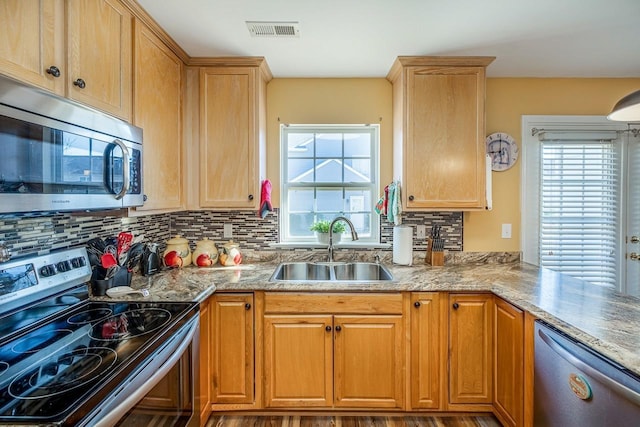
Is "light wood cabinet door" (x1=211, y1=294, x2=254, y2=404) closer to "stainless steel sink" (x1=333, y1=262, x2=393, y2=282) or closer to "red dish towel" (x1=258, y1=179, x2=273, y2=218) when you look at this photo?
"red dish towel" (x1=258, y1=179, x2=273, y2=218)

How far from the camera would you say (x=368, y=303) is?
75.6 inches

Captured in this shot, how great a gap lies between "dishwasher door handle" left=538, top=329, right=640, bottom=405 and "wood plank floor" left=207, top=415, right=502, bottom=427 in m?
0.81

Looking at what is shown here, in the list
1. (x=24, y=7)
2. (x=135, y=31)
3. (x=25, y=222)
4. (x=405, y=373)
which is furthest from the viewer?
(x=405, y=373)

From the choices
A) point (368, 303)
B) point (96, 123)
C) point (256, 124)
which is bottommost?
point (368, 303)

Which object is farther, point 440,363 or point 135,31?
point 440,363

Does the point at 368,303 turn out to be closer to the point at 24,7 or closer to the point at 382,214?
the point at 382,214

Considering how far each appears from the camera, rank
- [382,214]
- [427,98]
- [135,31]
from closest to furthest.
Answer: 1. [135,31]
2. [427,98]
3. [382,214]

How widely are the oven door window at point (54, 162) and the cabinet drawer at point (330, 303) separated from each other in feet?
3.32

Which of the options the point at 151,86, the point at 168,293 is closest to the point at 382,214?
the point at 168,293

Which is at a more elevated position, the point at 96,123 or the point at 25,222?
the point at 96,123

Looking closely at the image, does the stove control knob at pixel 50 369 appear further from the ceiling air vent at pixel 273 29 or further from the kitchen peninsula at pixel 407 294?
the ceiling air vent at pixel 273 29

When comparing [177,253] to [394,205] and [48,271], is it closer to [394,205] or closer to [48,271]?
[48,271]

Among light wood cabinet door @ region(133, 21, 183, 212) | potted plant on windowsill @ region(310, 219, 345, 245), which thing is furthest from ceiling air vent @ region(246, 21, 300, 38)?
potted plant on windowsill @ region(310, 219, 345, 245)

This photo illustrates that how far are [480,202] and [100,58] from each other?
2260 millimetres
